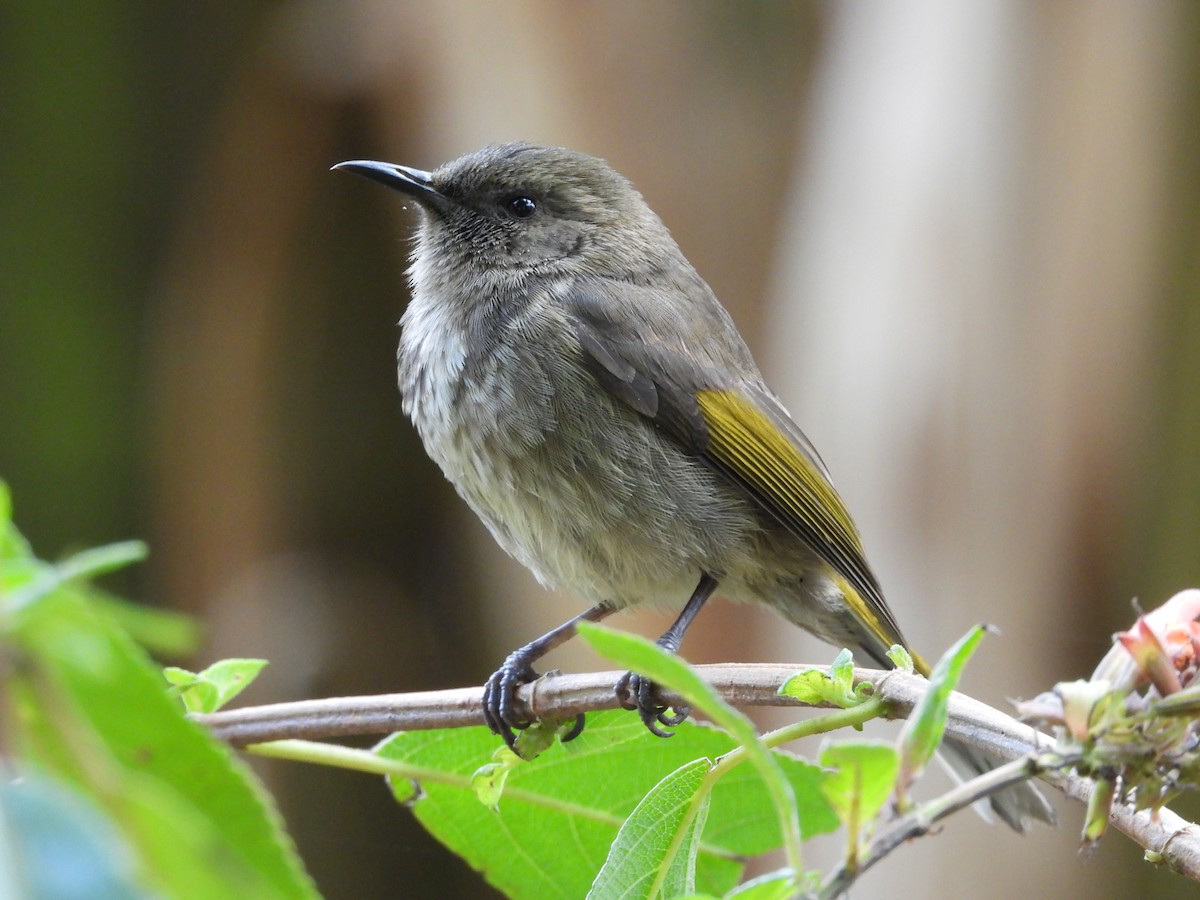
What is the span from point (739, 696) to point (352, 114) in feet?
16.2

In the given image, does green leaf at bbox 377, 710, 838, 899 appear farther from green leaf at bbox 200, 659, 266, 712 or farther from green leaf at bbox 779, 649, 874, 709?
green leaf at bbox 779, 649, 874, 709

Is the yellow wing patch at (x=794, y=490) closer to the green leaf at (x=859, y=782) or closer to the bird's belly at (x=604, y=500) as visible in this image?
the bird's belly at (x=604, y=500)

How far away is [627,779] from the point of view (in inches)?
81.7

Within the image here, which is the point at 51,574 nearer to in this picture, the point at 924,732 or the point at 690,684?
the point at 690,684

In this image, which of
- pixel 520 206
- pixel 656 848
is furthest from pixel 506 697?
pixel 520 206

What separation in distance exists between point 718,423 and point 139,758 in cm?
235

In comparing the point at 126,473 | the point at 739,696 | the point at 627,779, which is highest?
the point at 739,696

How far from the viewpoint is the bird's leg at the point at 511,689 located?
227 cm

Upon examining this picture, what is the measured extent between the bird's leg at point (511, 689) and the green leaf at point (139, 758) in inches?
47.2

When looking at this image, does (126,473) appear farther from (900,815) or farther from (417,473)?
(900,815)

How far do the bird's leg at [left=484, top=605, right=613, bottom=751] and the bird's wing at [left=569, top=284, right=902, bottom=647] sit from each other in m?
0.54

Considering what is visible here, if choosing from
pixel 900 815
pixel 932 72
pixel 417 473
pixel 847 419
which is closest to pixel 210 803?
pixel 900 815

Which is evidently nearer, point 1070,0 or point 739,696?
point 739,696

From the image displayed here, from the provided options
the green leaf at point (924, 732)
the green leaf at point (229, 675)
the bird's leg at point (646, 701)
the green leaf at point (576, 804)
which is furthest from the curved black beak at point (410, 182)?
the green leaf at point (924, 732)
